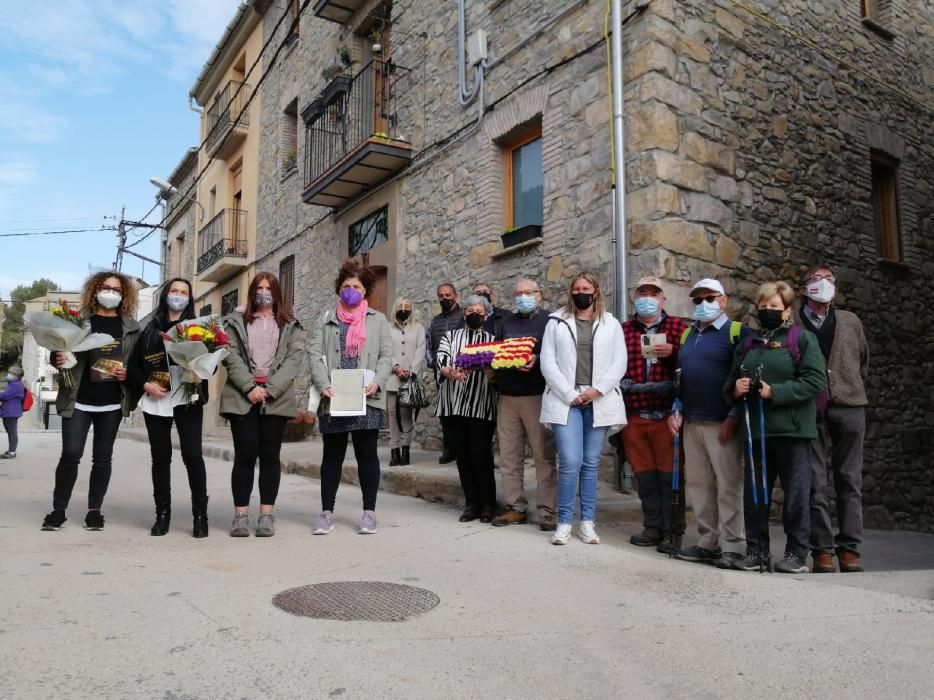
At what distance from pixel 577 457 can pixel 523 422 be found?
0.59 metres

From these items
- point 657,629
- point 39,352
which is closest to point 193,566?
point 657,629

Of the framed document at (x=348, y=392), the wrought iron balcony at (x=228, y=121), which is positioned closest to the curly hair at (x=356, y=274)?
the framed document at (x=348, y=392)

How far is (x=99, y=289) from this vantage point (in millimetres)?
4863

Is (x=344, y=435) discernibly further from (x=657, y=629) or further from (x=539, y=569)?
(x=657, y=629)

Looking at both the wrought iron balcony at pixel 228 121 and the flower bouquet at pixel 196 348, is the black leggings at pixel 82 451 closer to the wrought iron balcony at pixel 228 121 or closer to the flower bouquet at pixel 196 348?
the flower bouquet at pixel 196 348

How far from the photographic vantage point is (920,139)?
9.62 meters

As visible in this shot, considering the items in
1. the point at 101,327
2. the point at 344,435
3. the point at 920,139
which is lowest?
the point at 344,435

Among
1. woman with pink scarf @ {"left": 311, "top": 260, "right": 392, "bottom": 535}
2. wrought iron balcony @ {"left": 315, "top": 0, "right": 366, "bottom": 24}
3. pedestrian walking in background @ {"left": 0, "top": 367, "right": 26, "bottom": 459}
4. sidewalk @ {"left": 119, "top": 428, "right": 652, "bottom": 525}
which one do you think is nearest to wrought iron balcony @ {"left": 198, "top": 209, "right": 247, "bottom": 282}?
pedestrian walking in background @ {"left": 0, "top": 367, "right": 26, "bottom": 459}

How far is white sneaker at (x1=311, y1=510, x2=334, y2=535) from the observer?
4783mm

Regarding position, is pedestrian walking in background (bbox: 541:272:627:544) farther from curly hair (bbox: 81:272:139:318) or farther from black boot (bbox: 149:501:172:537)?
curly hair (bbox: 81:272:139:318)

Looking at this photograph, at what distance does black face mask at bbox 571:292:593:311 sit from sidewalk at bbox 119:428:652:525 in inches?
63.2

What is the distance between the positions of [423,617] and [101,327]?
10.1 ft

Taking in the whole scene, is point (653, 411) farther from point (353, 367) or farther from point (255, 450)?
point (255, 450)

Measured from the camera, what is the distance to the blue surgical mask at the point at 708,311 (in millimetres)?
4391
